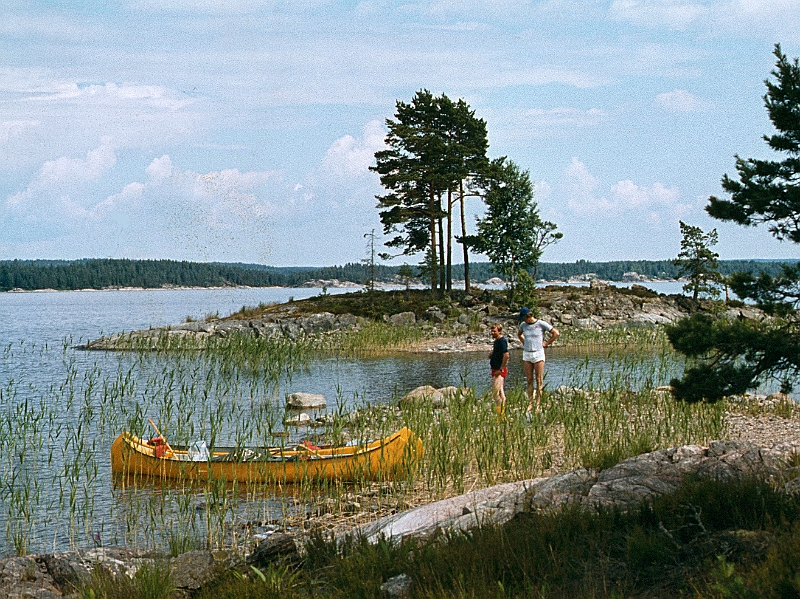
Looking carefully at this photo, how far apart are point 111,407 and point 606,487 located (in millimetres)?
11588

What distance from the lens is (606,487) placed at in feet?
24.5

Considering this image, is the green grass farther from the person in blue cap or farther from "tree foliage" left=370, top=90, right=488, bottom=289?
"tree foliage" left=370, top=90, right=488, bottom=289

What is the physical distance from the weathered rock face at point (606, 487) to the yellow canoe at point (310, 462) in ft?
7.22

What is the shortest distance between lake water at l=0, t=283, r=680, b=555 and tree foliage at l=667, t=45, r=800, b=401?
5.68 meters

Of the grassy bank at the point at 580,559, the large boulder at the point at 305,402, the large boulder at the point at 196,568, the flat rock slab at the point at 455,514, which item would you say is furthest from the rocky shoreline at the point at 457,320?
the grassy bank at the point at 580,559

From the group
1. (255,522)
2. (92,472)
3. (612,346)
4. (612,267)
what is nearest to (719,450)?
(255,522)

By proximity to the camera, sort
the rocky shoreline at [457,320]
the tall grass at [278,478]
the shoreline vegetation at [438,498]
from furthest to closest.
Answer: the rocky shoreline at [457,320] < the tall grass at [278,478] < the shoreline vegetation at [438,498]

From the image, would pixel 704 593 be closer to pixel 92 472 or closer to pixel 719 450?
pixel 719 450

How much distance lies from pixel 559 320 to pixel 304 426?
26064 mm

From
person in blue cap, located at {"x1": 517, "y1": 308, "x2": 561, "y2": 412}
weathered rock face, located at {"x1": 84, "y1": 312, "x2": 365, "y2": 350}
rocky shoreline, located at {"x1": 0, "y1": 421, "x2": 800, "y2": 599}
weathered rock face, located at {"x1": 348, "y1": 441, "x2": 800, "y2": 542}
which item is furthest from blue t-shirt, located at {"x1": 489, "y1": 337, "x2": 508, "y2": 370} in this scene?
weathered rock face, located at {"x1": 84, "y1": 312, "x2": 365, "y2": 350}

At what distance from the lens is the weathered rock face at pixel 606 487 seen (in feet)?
23.5

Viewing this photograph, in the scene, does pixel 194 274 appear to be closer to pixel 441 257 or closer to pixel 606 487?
pixel 441 257

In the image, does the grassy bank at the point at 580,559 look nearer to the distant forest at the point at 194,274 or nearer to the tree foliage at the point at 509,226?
the tree foliage at the point at 509,226

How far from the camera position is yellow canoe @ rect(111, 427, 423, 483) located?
11.3 m
